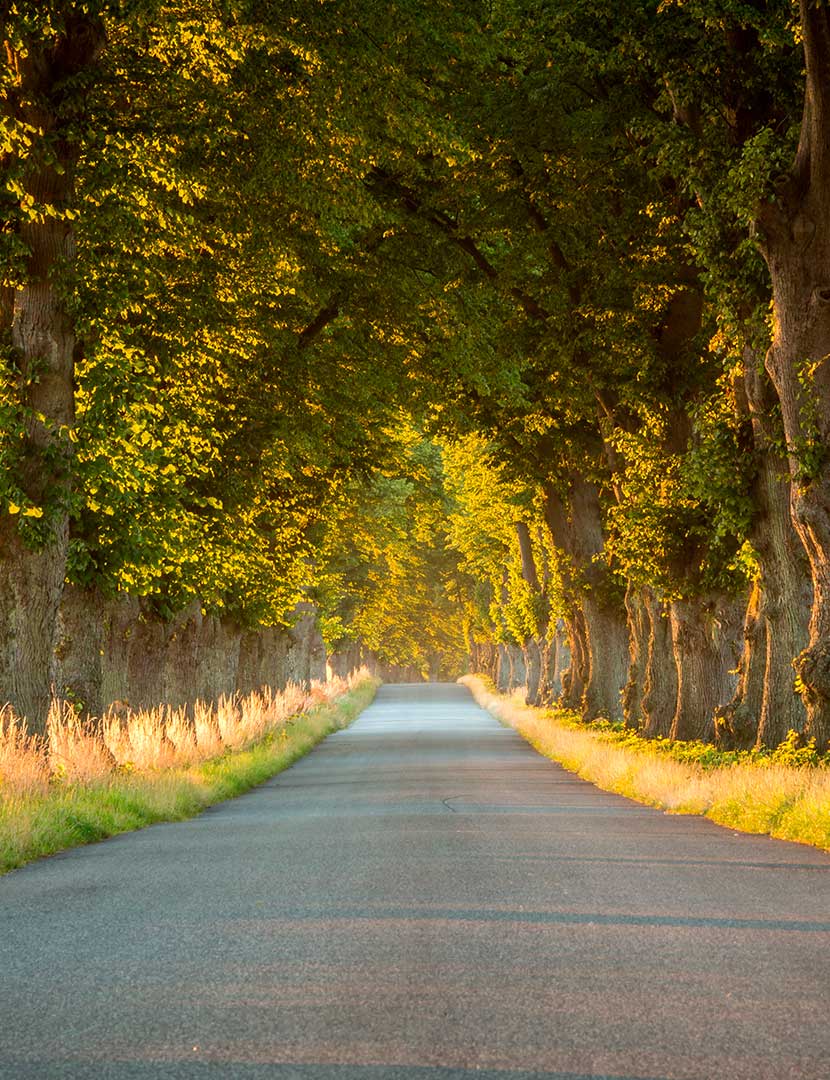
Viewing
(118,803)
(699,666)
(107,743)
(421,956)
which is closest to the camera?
(421,956)

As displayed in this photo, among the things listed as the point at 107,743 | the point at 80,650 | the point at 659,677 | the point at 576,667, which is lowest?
the point at 107,743

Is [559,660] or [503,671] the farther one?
[503,671]

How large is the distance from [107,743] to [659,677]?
39.1ft

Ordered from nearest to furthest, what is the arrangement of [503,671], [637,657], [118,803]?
[118,803]
[637,657]
[503,671]

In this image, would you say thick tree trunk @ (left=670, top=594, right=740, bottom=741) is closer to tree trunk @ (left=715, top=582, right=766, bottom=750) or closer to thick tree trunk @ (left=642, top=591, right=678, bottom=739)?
thick tree trunk @ (left=642, top=591, right=678, bottom=739)

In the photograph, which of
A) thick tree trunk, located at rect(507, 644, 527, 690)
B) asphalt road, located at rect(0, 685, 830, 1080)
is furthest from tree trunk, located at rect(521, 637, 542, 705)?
asphalt road, located at rect(0, 685, 830, 1080)

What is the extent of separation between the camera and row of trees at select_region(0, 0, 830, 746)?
16000 millimetres

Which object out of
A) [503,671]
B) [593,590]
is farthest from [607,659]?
[503,671]

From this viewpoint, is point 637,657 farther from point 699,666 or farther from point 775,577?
point 775,577

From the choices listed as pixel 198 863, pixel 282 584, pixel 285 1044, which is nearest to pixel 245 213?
pixel 198 863

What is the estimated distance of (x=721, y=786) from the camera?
54.4ft

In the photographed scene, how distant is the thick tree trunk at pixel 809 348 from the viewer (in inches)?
632

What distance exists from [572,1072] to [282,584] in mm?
26981

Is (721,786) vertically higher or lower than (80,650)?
lower
